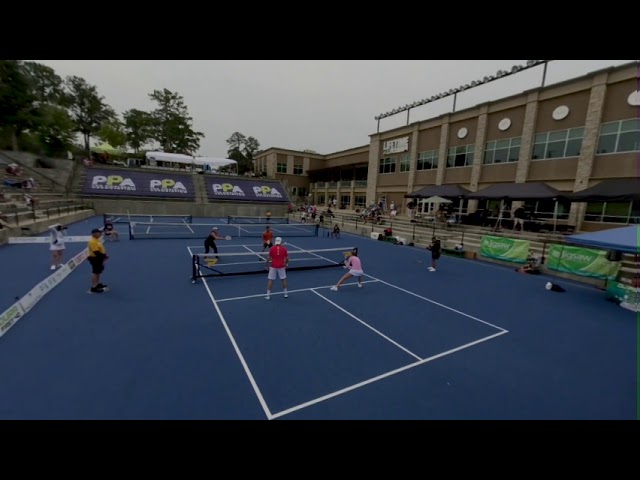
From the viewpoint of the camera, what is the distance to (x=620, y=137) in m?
18.0

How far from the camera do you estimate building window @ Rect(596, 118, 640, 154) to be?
17172 mm

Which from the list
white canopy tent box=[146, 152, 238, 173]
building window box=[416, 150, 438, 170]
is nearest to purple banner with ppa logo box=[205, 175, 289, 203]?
white canopy tent box=[146, 152, 238, 173]

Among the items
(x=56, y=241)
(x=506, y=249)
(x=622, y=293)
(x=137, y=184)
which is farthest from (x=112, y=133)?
(x=622, y=293)

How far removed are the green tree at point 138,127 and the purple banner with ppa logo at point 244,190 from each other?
996 inches

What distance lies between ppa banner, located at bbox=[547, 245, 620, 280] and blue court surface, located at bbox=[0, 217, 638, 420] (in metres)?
1.15

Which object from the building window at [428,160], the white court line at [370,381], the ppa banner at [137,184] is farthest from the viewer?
the ppa banner at [137,184]

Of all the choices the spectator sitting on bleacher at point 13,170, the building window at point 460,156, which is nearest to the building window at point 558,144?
the building window at point 460,156

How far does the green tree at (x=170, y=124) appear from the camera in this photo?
178 ft

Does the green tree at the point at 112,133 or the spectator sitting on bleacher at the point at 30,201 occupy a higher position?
the green tree at the point at 112,133

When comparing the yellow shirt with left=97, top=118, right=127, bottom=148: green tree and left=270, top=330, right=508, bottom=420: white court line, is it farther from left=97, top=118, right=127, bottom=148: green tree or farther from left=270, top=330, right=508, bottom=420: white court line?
left=97, top=118, right=127, bottom=148: green tree

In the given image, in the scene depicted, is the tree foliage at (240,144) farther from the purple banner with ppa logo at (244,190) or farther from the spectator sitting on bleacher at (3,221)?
the spectator sitting on bleacher at (3,221)

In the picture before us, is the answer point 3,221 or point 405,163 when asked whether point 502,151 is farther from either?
point 3,221
